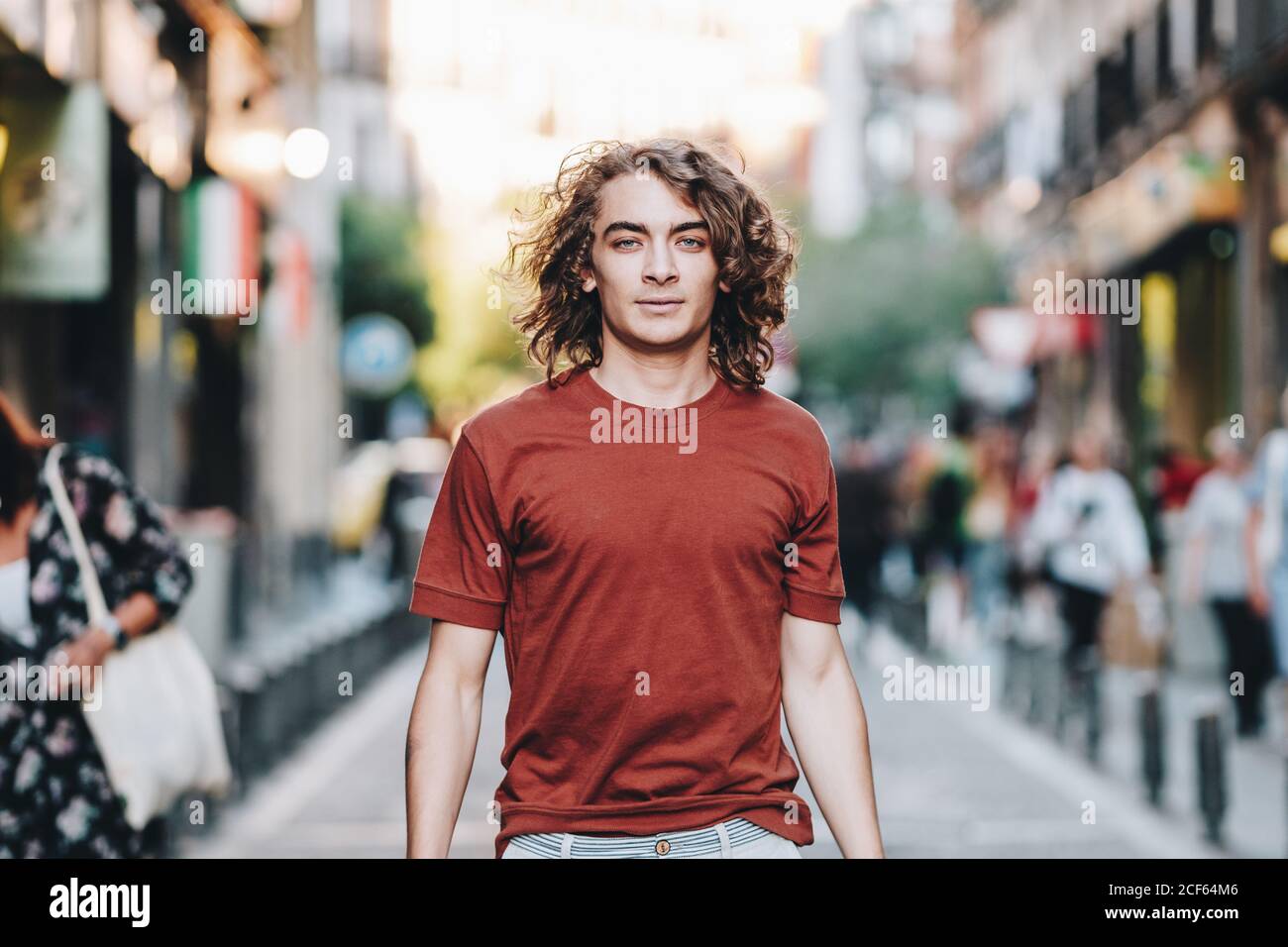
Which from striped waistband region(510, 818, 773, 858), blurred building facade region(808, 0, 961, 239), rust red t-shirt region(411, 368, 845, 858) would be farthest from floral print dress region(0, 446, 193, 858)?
blurred building facade region(808, 0, 961, 239)

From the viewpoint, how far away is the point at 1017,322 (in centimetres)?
2700

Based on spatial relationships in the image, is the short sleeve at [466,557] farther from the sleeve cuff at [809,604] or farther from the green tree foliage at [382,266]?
the green tree foliage at [382,266]

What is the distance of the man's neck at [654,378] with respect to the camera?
297cm

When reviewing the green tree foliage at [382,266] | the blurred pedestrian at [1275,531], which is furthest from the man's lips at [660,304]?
the green tree foliage at [382,266]

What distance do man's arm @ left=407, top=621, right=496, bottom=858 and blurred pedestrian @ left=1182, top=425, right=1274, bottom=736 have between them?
9.68 meters

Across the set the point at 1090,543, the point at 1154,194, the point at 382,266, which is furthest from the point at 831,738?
the point at 382,266

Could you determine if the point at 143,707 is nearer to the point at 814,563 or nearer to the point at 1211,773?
the point at 814,563

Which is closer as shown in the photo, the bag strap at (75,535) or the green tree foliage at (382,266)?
the bag strap at (75,535)

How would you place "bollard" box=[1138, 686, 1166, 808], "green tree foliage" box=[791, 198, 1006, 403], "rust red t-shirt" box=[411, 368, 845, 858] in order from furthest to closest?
"green tree foliage" box=[791, 198, 1006, 403] < "bollard" box=[1138, 686, 1166, 808] < "rust red t-shirt" box=[411, 368, 845, 858]

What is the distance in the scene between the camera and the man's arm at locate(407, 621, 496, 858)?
→ 293cm

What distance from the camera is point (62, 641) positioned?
13.3 feet

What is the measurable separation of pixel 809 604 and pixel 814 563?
0.07m

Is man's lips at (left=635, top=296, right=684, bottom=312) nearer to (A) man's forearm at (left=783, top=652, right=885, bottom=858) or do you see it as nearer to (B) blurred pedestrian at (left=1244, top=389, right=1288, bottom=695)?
(A) man's forearm at (left=783, top=652, right=885, bottom=858)

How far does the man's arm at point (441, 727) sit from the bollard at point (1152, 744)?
279 inches
